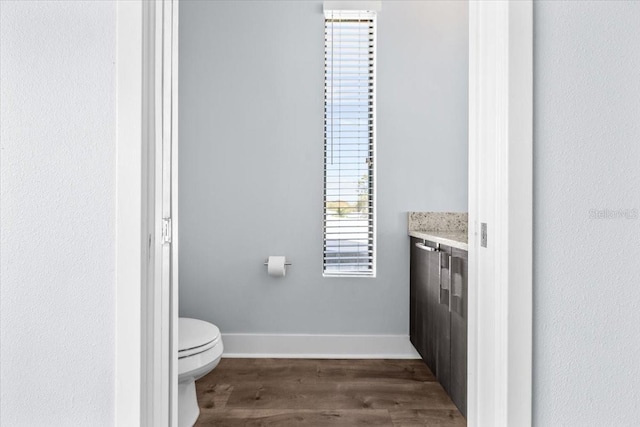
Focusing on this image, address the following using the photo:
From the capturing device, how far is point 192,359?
1801 millimetres

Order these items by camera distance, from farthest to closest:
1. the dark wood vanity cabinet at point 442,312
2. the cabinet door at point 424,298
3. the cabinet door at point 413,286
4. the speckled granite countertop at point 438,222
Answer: the speckled granite countertop at point 438,222 < the cabinet door at point 413,286 < the cabinet door at point 424,298 < the dark wood vanity cabinet at point 442,312

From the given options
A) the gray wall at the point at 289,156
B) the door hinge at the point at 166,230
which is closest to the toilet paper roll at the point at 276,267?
the gray wall at the point at 289,156

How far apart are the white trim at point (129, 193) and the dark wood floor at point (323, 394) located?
4.24 ft

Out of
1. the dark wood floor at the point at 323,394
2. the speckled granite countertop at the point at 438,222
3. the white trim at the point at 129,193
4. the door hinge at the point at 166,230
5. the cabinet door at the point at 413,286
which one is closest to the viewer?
the white trim at the point at 129,193

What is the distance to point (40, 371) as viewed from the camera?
0.91m

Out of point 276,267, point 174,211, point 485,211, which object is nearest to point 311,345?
point 276,267

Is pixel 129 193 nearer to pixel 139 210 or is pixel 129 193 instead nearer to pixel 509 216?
pixel 139 210

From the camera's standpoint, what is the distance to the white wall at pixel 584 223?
93 cm

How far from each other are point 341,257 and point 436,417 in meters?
1.14

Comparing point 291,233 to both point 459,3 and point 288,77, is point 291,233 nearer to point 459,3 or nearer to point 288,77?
point 288,77

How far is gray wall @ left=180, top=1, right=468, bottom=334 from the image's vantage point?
2875 millimetres

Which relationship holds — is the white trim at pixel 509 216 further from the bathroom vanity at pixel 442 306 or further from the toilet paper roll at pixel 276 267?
the toilet paper roll at pixel 276 267

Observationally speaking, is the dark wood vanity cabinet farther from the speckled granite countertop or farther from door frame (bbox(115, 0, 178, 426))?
door frame (bbox(115, 0, 178, 426))

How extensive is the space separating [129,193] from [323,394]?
1775 mm
